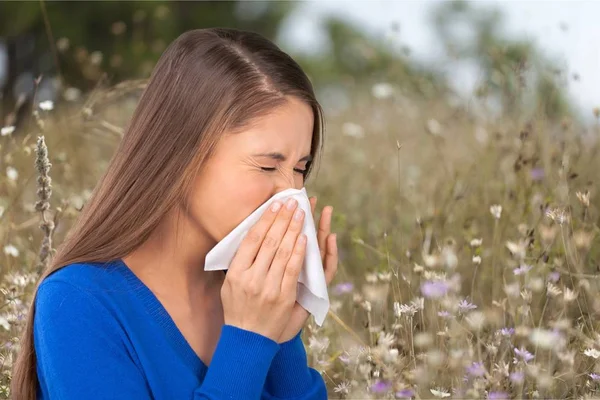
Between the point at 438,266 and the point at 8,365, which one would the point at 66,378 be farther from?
the point at 438,266

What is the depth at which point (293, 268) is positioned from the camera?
1830 mm

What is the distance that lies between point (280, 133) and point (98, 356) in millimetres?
612

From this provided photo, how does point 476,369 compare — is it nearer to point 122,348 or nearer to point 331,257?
point 331,257

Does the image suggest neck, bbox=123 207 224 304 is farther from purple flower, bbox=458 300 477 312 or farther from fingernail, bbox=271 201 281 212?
purple flower, bbox=458 300 477 312

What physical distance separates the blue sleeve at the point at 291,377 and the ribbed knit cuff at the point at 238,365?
314 mm

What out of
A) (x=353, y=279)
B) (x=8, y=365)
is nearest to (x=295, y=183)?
(x=8, y=365)

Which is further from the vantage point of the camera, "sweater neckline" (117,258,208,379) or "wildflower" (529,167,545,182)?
"wildflower" (529,167,545,182)

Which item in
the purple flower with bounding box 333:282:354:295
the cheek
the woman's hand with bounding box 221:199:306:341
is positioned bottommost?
the purple flower with bounding box 333:282:354:295

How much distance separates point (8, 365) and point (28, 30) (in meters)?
9.66

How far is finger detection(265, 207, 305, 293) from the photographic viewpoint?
1.82 m

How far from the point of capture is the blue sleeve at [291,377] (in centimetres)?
212

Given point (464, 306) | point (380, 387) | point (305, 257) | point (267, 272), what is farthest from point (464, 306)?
point (267, 272)

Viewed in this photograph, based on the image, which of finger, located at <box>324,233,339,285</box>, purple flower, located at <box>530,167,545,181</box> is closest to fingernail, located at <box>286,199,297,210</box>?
finger, located at <box>324,233,339,285</box>

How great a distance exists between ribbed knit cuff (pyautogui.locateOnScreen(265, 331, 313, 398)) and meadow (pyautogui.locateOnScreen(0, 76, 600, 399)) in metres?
0.07
